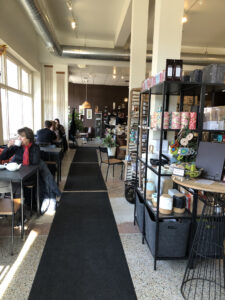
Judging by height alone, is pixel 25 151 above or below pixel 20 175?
above

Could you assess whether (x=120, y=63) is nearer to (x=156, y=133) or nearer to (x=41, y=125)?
(x=41, y=125)

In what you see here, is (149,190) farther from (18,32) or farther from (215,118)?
(18,32)

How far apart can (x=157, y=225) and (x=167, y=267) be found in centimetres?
49

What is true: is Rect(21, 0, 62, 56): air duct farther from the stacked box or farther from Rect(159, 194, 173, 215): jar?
Rect(159, 194, 173, 215): jar

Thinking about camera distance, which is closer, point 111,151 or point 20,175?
point 20,175

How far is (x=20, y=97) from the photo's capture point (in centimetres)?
661

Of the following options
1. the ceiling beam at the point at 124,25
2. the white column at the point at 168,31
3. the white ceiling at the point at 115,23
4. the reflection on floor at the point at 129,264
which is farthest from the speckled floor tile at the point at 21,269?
the ceiling beam at the point at 124,25

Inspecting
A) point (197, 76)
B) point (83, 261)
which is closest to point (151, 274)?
point (83, 261)

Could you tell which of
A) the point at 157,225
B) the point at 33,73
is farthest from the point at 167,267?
the point at 33,73

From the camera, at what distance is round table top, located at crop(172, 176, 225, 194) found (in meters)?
1.65

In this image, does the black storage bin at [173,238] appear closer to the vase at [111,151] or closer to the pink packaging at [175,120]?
the pink packaging at [175,120]

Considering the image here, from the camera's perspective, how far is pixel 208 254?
2068mm

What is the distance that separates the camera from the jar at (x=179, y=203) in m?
2.16

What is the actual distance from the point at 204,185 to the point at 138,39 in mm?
3774
